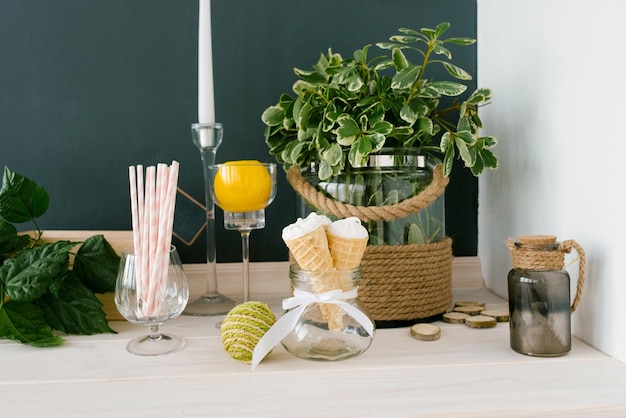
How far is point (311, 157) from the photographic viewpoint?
980mm

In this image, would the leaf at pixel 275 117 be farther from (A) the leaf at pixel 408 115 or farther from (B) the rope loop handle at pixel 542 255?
(B) the rope loop handle at pixel 542 255

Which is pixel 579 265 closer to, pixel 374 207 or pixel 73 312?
pixel 374 207

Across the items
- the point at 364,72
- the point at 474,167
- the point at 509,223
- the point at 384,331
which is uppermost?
the point at 364,72

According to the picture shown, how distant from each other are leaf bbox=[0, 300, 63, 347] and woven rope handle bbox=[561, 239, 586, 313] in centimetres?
74

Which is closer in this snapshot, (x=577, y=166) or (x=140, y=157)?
(x=577, y=166)

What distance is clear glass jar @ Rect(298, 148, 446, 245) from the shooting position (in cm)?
93

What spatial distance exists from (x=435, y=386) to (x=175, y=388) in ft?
1.02

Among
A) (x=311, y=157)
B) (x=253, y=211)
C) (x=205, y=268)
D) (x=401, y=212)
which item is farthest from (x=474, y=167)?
(x=205, y=268)

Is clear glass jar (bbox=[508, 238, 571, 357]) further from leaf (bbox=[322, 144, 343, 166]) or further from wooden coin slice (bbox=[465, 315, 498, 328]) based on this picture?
leaf (bbox=[322, 144, 343, 166])

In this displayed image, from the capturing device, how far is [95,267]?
3.09 feet

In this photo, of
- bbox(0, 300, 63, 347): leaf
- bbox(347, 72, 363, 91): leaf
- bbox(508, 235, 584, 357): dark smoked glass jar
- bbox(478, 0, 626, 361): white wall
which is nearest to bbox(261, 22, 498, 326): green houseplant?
bbox(347, 72, 363, 91): leaf

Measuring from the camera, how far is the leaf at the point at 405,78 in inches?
34.8

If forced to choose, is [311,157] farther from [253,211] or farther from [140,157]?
[140,157]

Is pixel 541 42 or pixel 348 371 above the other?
pixel 541 42
